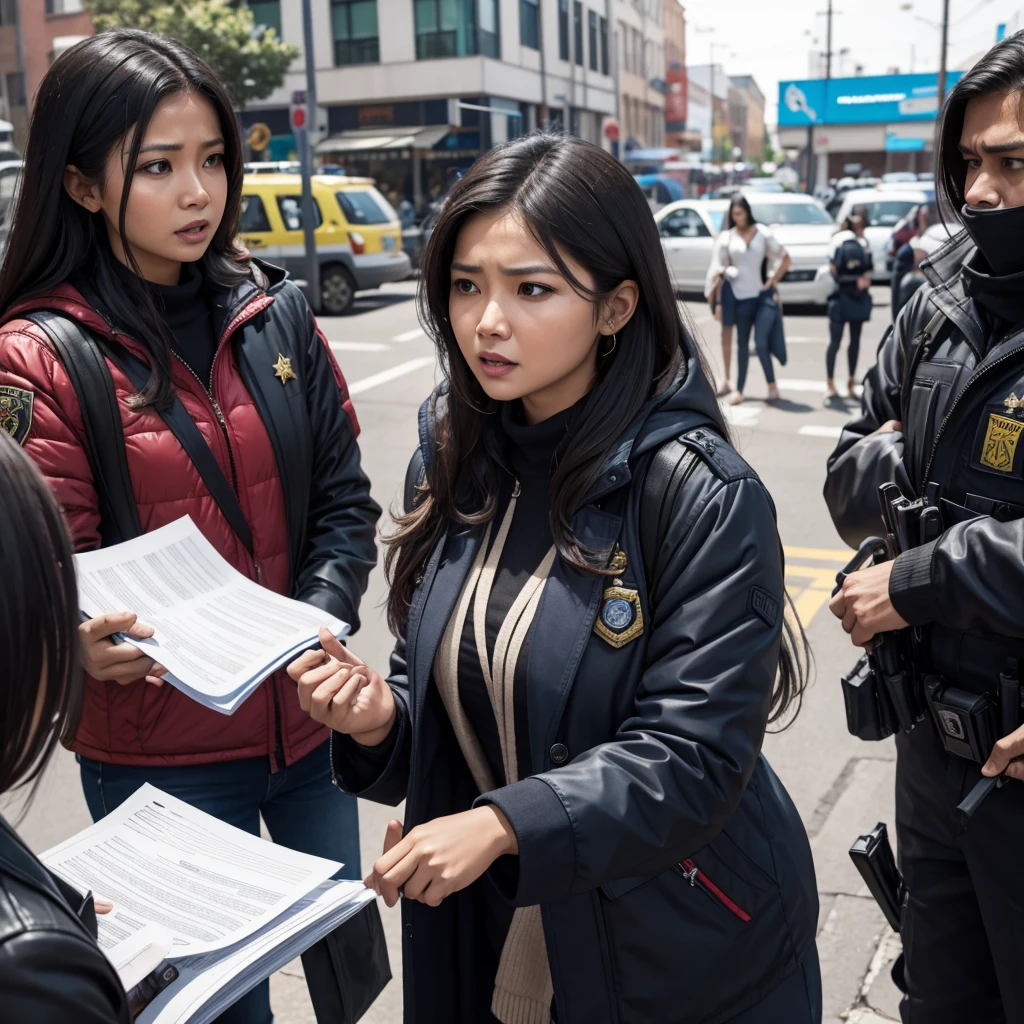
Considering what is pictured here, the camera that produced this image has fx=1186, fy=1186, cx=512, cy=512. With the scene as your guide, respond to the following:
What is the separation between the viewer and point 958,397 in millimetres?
2182

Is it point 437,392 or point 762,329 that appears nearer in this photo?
point 437,392

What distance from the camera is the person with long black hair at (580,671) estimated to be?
1.54 metres

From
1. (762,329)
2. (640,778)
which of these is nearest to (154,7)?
(762,329)

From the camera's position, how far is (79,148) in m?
2.15

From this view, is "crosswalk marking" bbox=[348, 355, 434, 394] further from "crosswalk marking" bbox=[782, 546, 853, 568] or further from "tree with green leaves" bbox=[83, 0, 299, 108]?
"tree with green leaves" bbox=[83, 0, 299, 108]

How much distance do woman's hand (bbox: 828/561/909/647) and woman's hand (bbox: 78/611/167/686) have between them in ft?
3.99

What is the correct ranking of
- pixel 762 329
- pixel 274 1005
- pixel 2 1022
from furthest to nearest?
pixel 762 329 < pixel 274 1005 < pixel 2 1022

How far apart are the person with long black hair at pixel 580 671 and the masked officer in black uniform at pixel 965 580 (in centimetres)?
42

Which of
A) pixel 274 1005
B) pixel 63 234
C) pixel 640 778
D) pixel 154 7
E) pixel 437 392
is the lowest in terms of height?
pixel 274 1005

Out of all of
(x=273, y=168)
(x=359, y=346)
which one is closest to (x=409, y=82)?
(x=273, y=168)

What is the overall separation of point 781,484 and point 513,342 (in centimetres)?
673

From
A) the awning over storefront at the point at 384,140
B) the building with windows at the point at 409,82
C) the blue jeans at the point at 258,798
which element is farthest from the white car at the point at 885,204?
the blue jeans at the point at 258,798

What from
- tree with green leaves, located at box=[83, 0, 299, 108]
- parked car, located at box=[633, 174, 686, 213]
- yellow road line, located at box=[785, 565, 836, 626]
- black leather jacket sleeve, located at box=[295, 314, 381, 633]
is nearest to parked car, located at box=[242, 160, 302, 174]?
tree with green leaves, located at box=[83, 0, 299, 108]

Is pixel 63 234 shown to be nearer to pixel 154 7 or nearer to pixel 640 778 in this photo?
pixel 640 778
